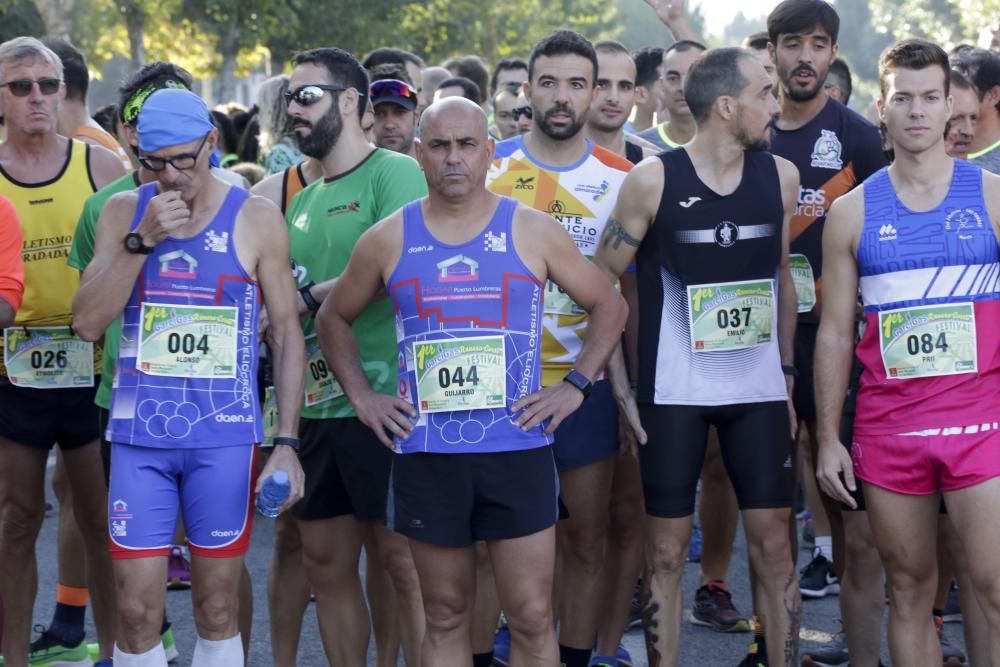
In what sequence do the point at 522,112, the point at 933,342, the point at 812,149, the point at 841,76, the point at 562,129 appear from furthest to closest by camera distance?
the point at 841,76 < the point at 522,112 < the point at 812,149 < the point at 562,129 < the point at 933,342

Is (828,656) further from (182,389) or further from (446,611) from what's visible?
(182,389)

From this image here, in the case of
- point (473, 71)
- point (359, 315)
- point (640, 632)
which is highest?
point (473, 71)

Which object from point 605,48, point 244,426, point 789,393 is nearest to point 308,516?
point 244,426

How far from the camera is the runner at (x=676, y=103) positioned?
323 inches

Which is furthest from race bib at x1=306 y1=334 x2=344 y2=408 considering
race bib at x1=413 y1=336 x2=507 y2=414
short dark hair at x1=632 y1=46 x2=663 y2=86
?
short dark hair at x1=632 y1=46 x2=663 y2=86

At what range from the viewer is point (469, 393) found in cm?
482

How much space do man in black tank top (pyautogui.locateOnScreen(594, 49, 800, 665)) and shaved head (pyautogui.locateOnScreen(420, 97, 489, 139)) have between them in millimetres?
914

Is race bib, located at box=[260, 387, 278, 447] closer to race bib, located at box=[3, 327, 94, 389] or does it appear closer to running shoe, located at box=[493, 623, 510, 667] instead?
race bib, located at box=[3, 327, 94, 389]

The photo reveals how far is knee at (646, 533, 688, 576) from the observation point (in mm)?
5617

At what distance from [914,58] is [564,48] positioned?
1612 mm

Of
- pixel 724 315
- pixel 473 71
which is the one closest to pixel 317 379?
pixel 724 315

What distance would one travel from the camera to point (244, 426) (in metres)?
4.94

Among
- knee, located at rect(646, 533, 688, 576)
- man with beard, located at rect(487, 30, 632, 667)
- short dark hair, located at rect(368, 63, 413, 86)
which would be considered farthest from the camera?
short dark hair, located at rect(368, 63, 413, 86)

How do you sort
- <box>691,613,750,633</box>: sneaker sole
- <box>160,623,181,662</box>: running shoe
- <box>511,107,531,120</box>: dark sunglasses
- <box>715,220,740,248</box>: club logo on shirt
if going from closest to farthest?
<box>715,220,740,248</box>: club logo on shirt, <box>160,623,181,662</box>: running shoe, <box>691,613,750,633</box>: sneaker sole, <box>511,107,531,120</box>: dark sunglasses
